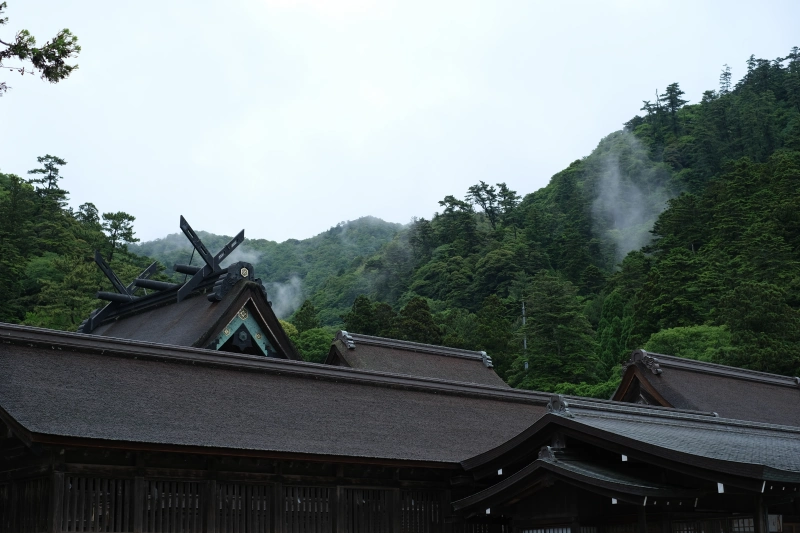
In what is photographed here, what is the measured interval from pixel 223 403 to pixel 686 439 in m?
7.79

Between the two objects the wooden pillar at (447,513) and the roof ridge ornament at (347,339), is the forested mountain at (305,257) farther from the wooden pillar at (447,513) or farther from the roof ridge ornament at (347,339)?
the wooden pillar at (447,513)

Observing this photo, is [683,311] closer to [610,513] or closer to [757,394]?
[757,394]

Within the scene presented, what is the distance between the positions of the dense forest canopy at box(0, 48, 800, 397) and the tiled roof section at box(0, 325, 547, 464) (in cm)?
2350

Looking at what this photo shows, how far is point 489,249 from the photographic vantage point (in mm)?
74312

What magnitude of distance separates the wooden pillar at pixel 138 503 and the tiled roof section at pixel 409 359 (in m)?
12.5

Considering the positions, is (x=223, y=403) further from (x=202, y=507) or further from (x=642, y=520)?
(x=642, y=520)

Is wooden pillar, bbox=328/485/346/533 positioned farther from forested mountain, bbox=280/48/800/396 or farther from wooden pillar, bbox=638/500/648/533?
forested mountain, bbox=280/48/800/396

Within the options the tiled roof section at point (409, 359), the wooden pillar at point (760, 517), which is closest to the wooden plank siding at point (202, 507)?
the wooden pillar at point (760, 517)

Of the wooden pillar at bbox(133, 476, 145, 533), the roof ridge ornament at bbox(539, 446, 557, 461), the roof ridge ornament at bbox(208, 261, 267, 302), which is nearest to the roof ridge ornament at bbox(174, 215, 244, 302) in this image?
the roof ridge ornament at bbox(208, 261, 267, 302)

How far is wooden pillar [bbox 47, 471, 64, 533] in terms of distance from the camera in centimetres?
1169

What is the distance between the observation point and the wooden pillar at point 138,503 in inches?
489

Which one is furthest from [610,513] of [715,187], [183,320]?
[715,187]

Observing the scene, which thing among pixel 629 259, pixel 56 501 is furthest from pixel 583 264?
pixel 56 501

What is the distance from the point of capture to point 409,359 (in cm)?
2659
